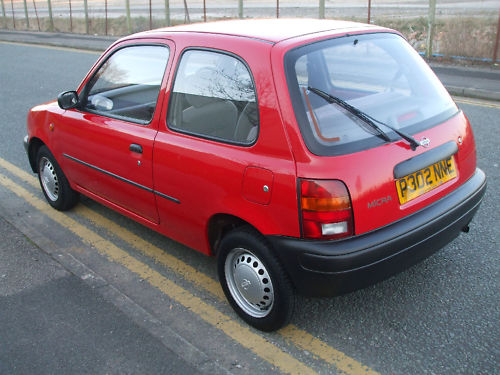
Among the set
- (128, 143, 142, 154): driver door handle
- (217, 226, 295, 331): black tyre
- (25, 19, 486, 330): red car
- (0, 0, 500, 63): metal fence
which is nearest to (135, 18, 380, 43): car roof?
(25, 19, 486, 330): red car

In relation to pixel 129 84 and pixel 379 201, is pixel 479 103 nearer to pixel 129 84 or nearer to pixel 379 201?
pixel 129 84

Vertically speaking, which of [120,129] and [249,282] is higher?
[120,129]

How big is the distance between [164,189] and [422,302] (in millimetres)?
1856

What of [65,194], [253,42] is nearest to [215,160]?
[253,42]

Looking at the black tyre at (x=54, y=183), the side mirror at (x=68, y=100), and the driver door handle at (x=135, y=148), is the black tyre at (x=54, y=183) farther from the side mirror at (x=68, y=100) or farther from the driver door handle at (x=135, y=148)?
the driver door handle at (x=135, y=148)

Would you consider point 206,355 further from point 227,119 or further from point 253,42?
point 253,42

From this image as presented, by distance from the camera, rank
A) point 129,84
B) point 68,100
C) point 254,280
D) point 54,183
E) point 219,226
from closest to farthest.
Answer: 1. point 254,280
2. point 219,226
3. point 129,84
4. point 68,100
5. point 54,183

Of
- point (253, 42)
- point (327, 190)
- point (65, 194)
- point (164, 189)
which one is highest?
point (253, 42)

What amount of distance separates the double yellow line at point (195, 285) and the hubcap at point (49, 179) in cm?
17

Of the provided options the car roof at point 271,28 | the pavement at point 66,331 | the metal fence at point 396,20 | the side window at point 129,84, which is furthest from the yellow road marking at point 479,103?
the pavement at point 66,331

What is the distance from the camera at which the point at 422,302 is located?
3309 mm

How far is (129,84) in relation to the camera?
3.99m

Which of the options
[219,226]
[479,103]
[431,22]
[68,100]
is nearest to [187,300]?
[219,226]

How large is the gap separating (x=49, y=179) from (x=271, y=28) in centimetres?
287
